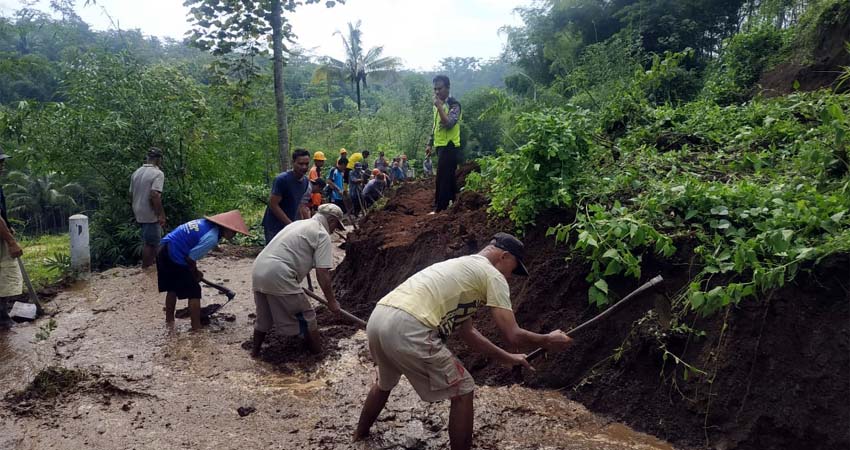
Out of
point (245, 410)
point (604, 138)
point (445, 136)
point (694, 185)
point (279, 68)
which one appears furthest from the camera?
point (279, 68)

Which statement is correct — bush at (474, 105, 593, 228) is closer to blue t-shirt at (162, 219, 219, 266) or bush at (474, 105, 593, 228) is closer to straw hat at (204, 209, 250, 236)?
straw hat at (204, 209, 250, 236)

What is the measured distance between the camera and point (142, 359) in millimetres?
5645

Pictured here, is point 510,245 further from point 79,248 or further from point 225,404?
point 79,248

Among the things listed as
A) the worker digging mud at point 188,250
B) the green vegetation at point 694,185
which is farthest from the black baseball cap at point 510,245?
the worker digging mud at point 188,250

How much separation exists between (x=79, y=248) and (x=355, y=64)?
2963 centimetres

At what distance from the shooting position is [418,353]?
3.38 meters

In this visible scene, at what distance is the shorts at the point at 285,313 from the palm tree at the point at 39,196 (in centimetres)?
2760

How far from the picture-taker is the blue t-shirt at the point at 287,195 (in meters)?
6.86

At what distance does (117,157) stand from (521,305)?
8595mm

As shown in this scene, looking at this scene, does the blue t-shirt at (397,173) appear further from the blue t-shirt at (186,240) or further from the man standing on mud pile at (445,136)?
the blue t-shirt at (186,240)

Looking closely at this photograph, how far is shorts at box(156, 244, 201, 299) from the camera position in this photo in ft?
20.3

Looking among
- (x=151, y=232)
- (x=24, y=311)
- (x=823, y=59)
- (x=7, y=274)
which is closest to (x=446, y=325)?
(x=7, y=274)

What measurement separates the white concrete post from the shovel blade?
1.85m

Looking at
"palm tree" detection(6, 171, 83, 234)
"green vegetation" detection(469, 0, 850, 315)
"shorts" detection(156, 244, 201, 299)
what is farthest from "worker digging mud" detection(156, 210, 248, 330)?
"palm tree" detection(6, 171, 83, 234)
